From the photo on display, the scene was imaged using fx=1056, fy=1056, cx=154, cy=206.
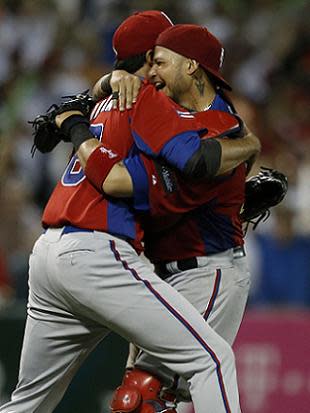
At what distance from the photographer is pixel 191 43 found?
4.29 metres

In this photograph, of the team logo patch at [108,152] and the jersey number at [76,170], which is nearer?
the team logo patch at [108,152]

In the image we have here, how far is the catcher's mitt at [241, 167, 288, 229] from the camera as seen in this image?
4676 mm

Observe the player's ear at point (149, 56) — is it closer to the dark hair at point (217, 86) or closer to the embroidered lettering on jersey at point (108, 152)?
the dark hair at point (217, 86)

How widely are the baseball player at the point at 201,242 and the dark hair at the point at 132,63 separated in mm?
113

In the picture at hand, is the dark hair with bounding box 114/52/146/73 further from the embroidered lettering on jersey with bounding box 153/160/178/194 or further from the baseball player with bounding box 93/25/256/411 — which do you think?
the embroidered lettering on jersey with bounding box 153/160/178/194

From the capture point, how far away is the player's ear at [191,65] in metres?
Answer: 4.29

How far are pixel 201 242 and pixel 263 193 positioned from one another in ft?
1.54

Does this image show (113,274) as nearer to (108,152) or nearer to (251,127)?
(108,152)

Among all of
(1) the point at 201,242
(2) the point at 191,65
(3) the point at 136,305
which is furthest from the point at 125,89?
(3) the point at 136,305

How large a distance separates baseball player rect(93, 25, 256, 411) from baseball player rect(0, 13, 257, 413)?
192 mm

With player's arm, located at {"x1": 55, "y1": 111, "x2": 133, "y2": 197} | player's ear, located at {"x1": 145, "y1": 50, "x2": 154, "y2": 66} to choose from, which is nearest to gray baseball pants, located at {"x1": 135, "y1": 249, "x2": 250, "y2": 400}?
player's arm, located at {"x1": 55, "y1": 111, "x2": 133, "y2": 197}

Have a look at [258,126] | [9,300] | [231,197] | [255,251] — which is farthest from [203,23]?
[231,197]

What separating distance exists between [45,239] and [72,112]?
0.55m

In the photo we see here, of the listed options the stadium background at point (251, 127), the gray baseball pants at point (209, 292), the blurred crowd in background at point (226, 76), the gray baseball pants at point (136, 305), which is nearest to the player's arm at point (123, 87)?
the gray baseball pants at point (136, 305)
